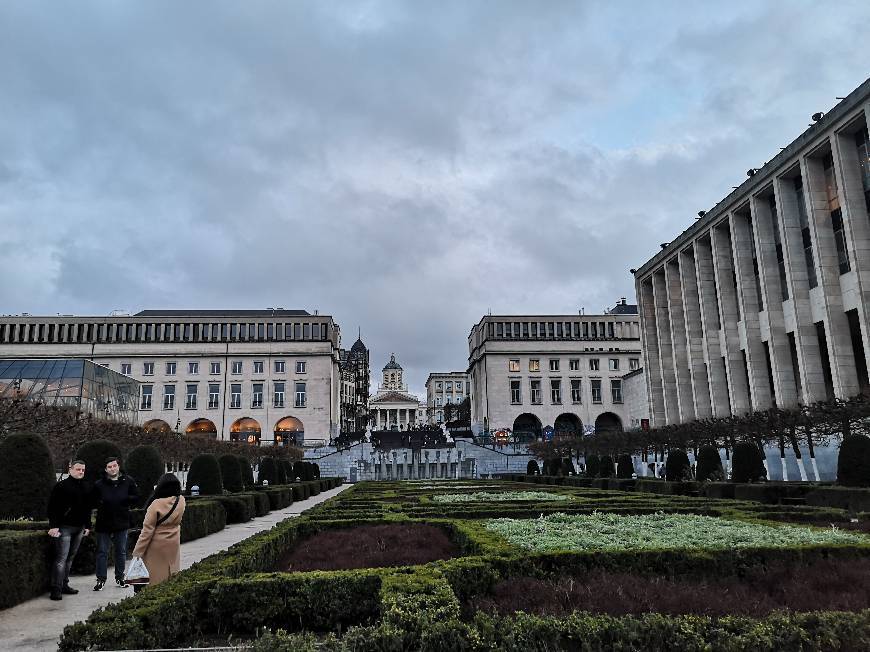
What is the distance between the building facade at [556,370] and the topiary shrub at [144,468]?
7131cm

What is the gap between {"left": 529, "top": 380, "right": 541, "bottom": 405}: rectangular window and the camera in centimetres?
8669

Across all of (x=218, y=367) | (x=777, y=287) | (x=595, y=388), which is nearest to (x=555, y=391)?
(x=595, y=388)

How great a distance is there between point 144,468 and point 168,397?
70511 millimetres

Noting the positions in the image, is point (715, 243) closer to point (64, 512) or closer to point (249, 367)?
point (64, 512)

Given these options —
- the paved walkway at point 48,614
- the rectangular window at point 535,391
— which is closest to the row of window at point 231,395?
the rectangular window at point 535,391

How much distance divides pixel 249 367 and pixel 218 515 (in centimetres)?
6732

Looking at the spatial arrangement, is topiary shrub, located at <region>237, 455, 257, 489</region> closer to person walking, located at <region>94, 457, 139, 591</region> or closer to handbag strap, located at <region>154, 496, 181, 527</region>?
person walking, located at <region>94, 457, 139, 591</region>

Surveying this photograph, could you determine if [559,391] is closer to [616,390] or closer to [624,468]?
[616,390]

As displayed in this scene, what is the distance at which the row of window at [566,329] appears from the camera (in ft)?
291

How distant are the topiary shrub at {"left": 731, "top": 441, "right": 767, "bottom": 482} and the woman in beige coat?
20180 millimetres

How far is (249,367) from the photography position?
80.9 m

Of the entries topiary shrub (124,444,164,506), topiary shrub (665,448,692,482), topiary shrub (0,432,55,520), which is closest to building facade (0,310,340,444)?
topiary shrub (665,448,692,482)

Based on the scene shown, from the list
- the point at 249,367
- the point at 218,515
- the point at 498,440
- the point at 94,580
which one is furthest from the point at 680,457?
the point at 249,367

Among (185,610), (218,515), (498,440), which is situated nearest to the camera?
(185,610)
